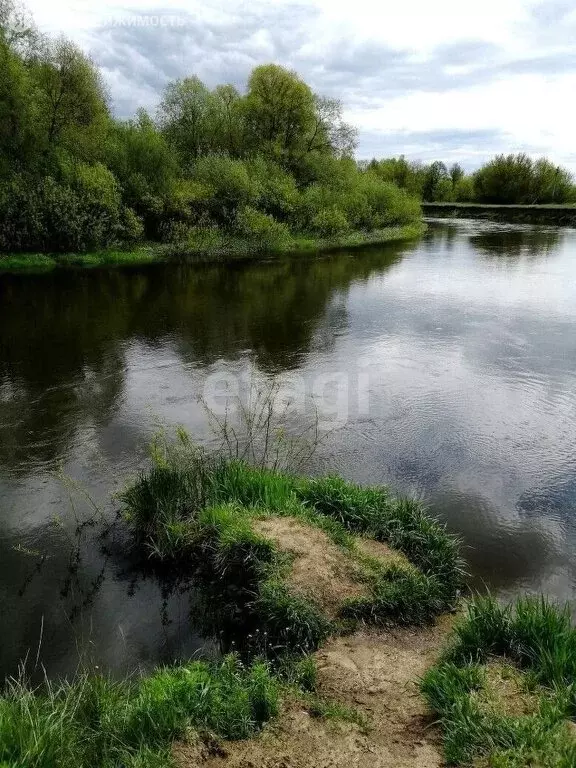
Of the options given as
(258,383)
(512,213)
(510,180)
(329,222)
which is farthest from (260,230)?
(510,180)

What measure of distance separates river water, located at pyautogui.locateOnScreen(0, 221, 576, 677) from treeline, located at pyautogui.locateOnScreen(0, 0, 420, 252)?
6.98 m

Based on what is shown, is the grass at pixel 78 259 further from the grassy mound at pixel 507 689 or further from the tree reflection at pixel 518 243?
the grassy mound at pixel 507 689

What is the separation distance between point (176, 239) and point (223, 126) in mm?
17184

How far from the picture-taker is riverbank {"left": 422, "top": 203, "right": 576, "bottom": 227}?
86312 millimetres

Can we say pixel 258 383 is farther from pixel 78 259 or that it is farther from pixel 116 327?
pixel 78 259

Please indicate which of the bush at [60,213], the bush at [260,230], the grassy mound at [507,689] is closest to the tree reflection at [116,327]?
the bush at [60,213]

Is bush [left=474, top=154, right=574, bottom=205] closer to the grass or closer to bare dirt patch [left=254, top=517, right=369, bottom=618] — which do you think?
the grass

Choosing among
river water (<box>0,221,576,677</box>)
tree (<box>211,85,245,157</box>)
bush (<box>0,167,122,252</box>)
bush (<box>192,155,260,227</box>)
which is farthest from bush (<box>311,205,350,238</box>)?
river water (<box>0,221,576,677</box>)

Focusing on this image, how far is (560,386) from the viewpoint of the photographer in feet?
55.3

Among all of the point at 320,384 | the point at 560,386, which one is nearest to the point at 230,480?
the point at 320,384

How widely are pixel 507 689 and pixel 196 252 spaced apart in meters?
41.1

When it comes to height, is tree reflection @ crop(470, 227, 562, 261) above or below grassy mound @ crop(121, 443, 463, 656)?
above

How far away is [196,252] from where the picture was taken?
142 ft

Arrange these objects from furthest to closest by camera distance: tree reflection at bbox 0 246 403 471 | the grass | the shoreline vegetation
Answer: the grass → tree reflection at bbox 0 246 403 471 → the shoreline vegetation
